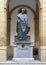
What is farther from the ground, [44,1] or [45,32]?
[44,1]

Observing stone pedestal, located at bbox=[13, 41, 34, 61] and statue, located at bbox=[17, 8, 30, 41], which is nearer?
stone pedestal, located at bbox=[13, 41, 34, 61]

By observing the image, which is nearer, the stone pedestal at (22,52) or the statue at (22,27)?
the stone pedestal at (22,52)

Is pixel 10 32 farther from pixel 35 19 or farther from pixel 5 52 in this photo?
pixel 5 52

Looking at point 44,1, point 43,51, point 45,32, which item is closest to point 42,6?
point 44,1

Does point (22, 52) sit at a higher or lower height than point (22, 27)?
lower

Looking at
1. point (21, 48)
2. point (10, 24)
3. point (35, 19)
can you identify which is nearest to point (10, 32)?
point (10, 24)

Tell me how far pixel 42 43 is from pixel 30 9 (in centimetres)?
750

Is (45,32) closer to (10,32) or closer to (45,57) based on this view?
(45,57)

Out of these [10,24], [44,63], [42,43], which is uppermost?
[10,24]

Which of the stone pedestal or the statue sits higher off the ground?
the statue

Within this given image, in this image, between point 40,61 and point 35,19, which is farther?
point 35,19

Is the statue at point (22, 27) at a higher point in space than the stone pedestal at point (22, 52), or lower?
higher

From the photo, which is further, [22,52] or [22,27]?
[22,27]

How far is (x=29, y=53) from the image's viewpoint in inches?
583
